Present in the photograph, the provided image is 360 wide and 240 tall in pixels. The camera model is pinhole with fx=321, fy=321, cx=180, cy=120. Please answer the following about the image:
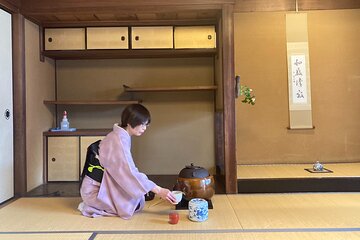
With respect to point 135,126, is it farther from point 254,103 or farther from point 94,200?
point 254,103

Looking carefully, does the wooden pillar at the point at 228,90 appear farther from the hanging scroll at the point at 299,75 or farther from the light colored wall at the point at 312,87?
the hanging scroll at the point at 299,75

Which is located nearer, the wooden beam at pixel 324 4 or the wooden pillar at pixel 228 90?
the wooden pillar at pixel 228 90

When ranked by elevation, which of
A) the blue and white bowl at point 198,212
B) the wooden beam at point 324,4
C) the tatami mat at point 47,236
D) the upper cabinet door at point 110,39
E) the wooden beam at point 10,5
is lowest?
the tatami mat at point 47,236

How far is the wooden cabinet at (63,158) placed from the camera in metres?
3.50

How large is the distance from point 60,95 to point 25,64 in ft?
2.63

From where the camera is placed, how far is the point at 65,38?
11.7 feet

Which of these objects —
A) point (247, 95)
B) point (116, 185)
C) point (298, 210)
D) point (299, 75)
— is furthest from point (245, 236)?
point (299, 75)

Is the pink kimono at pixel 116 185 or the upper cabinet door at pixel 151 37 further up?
the upper cabinet door at pixel 151 37

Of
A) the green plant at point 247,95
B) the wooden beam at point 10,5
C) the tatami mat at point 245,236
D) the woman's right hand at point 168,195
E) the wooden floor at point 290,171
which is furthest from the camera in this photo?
the green plant at point 247,95

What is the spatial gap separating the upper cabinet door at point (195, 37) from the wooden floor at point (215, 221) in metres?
1.69

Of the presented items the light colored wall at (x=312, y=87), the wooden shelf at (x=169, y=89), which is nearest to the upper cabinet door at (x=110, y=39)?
the wooden shelf at (x=169, y=89)

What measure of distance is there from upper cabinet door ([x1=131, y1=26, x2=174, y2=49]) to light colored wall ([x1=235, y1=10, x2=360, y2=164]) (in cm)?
86

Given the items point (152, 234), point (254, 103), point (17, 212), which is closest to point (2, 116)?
point (17, 212)

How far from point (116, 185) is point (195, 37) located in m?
1.92
